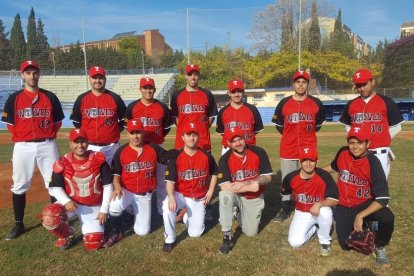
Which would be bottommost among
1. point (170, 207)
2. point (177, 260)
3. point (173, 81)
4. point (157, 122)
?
point (177, 260)

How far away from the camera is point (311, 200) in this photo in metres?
4.02

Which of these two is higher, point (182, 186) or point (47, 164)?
point (47, 164)

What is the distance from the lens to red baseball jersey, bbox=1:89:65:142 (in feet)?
14.2

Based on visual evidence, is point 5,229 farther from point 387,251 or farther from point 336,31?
point 336,31

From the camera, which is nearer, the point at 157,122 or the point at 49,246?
the point at 49,246

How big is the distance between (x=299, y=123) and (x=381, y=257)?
189cm

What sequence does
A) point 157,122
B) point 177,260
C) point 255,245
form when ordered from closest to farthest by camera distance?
1. point 177,260
2. point 255,245
3. point 157,122

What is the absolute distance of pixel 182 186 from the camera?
436 centimetres

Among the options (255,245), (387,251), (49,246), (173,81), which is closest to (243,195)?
(255,245)

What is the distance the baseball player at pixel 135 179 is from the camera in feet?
14.1

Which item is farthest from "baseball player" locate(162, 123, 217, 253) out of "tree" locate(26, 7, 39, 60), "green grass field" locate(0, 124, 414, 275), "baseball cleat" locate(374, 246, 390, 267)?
"tree" locate(26, 7, 39, 60)

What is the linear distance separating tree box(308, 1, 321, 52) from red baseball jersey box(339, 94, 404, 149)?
103ft

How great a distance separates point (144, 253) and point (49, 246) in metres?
1.11

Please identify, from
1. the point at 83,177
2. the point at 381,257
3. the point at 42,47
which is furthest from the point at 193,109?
the point at 42,47
